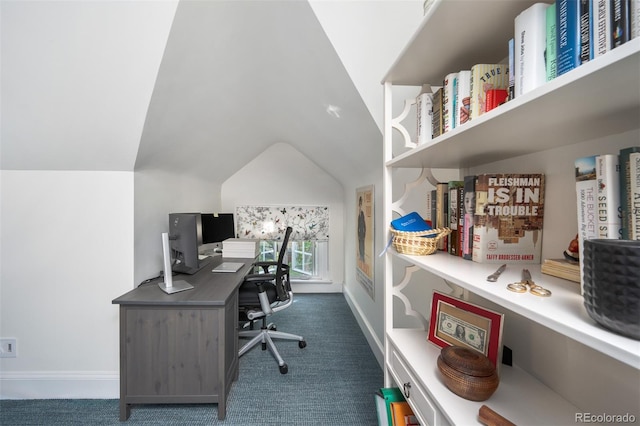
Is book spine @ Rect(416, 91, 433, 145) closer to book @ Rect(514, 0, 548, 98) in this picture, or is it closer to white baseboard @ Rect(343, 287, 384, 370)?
book @ Rect(514, 0, 548, 98)

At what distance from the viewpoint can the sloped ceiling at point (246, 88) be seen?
4.50ft

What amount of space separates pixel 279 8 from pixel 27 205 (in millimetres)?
2077

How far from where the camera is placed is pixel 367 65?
143 cm

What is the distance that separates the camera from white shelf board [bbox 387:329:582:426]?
2.13ft

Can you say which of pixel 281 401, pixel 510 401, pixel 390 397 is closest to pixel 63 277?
pixel 281 401

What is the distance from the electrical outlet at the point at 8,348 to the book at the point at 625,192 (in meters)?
3.07

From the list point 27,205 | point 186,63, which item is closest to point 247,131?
point 186,63

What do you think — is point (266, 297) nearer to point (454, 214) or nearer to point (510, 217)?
point (454, 214)

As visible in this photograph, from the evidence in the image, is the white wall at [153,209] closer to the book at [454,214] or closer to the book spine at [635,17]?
the book at [454,214]

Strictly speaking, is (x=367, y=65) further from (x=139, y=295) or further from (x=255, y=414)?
(x=255, y=414)

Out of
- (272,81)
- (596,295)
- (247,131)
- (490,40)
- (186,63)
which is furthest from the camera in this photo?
(247,131)

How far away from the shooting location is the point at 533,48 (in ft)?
1.73

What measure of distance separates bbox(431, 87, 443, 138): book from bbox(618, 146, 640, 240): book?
0.48 metres

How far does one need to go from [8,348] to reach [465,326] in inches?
112
